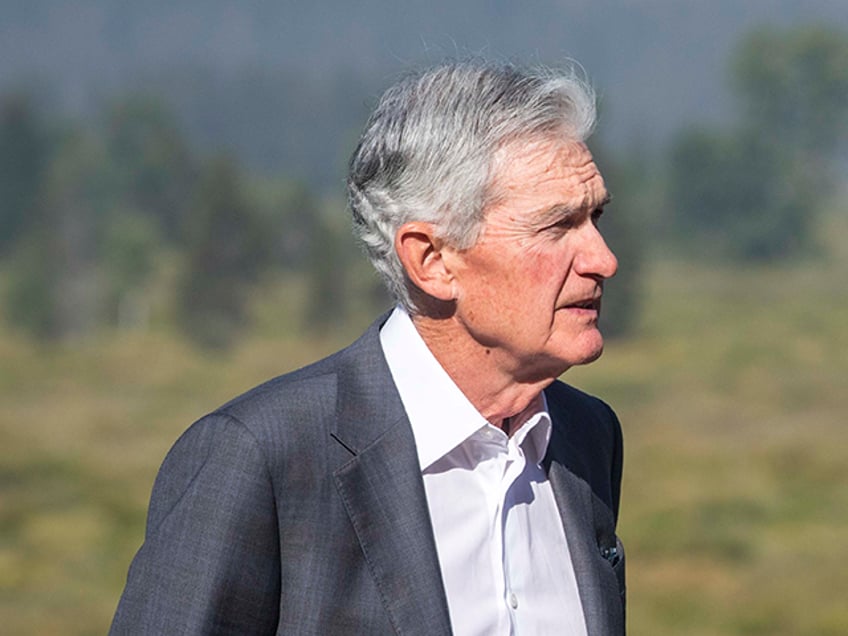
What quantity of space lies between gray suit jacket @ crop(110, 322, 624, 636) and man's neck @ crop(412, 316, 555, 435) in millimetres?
108

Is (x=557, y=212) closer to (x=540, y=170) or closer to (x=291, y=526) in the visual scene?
(x=540, y=170)

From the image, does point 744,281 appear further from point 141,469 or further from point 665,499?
point 141,469

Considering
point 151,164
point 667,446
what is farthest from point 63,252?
point 667,446

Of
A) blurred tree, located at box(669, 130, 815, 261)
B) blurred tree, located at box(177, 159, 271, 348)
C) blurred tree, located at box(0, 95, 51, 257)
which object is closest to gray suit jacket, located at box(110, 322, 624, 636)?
blurred tree, located at box(177, 159, 271, 348)

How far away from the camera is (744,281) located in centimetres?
2103

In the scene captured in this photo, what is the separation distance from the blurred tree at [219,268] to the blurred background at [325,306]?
50mm

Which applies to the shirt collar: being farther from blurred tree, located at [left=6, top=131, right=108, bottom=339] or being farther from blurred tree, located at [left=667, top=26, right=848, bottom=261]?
blurred tree, located at [left=667, top=26, right=848, bottom=261]

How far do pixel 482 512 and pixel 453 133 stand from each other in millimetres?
475

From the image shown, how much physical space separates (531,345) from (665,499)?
18956 mm

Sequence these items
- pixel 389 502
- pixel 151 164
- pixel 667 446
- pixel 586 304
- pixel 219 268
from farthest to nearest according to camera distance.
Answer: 1. pixel 151 164
2. pixel 667 446
3. pixel 219 268
4. pixel 586 304
5. pixel 389 502

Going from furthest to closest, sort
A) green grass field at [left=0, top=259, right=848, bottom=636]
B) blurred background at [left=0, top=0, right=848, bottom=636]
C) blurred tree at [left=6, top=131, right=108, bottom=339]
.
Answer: blurred tree at [left=6, top=131, right=108, bottom=339] < blurred background at [left=0, top=0, right=848, bottom=636] < green grass field at [left=0, top=259, right=848, bottom=636]

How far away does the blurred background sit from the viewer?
18.6 m

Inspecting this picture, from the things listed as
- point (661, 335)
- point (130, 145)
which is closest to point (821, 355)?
point (661, 335)

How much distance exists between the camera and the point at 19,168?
20.2 meters
